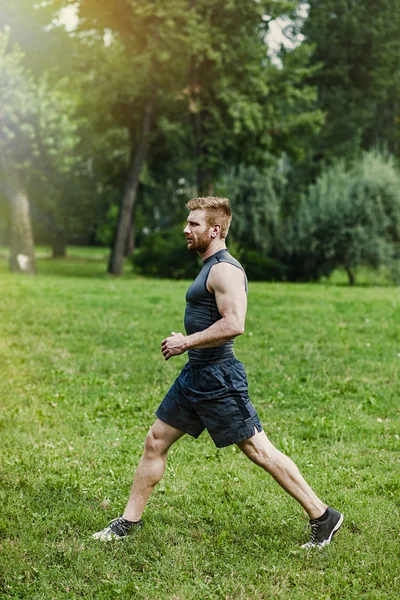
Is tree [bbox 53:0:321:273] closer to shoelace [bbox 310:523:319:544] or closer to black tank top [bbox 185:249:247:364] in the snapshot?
black tank top [bbox 185:249:247:364]

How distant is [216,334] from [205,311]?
265 mm

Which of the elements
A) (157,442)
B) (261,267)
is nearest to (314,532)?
(157,442)

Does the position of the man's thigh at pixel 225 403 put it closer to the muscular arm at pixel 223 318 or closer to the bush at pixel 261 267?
the muscular arm at pixel 223 318

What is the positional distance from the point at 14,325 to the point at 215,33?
1560 cm

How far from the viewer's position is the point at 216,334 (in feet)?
14.2

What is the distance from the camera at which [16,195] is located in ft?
92.2

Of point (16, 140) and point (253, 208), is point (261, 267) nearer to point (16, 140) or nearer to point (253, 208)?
point (253, 208)

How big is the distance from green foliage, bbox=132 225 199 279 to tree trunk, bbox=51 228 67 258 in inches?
680

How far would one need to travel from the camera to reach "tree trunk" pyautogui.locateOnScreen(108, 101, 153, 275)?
1134 inches

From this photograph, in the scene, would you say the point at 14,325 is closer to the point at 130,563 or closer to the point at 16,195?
the point at 130,563

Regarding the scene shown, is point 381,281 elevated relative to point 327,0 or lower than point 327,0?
lower

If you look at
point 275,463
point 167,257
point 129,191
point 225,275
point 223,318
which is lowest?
point 275,463

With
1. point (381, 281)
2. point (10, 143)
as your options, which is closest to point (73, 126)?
point (10, 143)

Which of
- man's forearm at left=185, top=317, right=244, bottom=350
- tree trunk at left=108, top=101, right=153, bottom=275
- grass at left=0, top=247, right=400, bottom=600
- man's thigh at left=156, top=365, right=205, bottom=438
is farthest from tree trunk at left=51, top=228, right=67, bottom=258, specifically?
man's forearm at left=185, top=317, right=244, bottom=350
